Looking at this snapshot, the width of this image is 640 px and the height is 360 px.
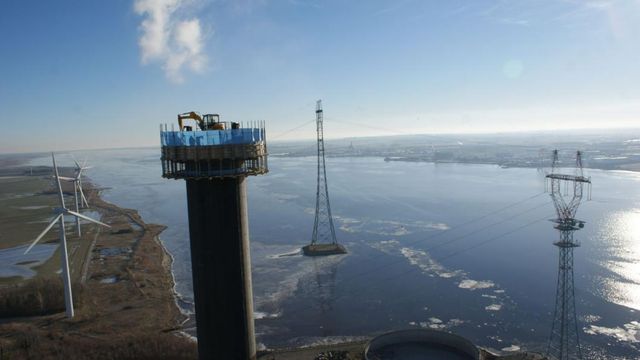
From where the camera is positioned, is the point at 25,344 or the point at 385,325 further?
the point at 385,325

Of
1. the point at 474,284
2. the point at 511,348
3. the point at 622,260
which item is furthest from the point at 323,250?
the point at 622,260

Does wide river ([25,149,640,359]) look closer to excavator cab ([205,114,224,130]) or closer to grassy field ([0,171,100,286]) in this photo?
grassy field ([0,171,100,286])

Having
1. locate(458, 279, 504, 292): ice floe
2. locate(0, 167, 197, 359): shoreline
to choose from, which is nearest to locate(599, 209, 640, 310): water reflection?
locate(458, 279, 504, 292): ice floe

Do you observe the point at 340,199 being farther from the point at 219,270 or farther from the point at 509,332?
the point at 219,270

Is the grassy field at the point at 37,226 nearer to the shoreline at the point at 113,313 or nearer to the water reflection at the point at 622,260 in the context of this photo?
the shoreline at the point at 113,313

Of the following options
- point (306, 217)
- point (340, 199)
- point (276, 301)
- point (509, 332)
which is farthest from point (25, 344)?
point (340, 199)
